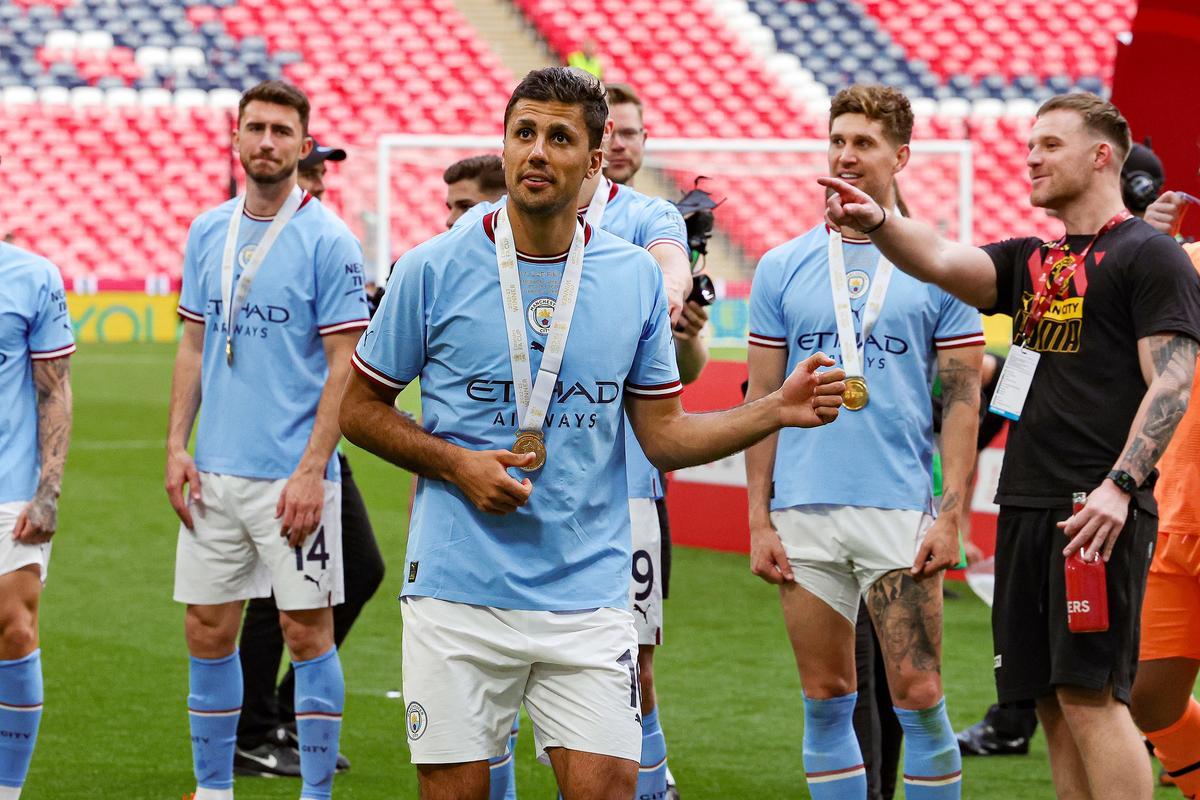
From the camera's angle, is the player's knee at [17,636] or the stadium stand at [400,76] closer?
the player's knee at [17,636]

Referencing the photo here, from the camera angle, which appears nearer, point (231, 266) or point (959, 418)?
point (959, 418)

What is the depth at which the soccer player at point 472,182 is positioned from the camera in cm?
530

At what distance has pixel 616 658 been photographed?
3.25 metres

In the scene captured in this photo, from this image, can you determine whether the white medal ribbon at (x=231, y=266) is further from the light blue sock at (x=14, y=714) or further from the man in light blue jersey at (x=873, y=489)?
the man in light blue jersey at (x=873, y=489)

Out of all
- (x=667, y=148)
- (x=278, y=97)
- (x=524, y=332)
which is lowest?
(x=667, y=148)

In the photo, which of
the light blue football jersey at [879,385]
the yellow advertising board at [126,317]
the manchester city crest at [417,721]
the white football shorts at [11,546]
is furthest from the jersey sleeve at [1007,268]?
the yellow advertising board at [126,317]

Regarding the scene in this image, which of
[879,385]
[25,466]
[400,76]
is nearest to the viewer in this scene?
[879,385]

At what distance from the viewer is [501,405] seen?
322cm

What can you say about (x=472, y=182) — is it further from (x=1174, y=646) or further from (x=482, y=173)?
(x=1174, y=646)

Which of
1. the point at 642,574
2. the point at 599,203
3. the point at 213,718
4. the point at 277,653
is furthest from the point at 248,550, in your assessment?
the point at 599,203

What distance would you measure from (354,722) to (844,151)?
3278 millimetres

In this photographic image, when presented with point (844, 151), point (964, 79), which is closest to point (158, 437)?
point (844, 151)

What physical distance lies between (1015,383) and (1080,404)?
0.18m

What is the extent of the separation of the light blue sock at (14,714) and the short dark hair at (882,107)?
2.75 metres
